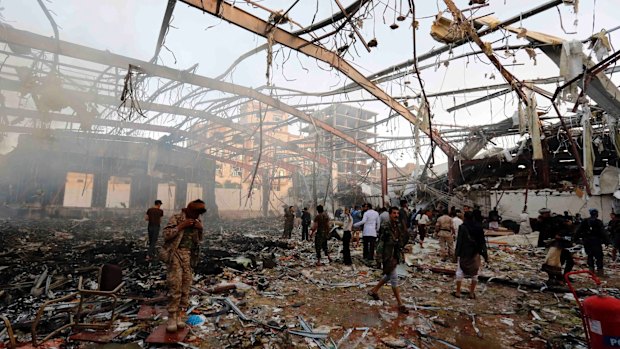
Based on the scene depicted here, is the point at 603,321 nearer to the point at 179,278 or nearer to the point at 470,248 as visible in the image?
the point at 470,248

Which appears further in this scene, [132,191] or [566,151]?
[132,191]

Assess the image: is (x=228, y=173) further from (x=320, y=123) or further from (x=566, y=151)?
(x=566, y=151)

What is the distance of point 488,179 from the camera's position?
50.7ft

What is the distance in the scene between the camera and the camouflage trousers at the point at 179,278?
363 cm

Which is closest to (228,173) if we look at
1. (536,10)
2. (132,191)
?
(132,191)

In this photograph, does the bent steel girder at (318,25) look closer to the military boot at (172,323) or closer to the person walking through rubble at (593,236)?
the military boot at (172,323)

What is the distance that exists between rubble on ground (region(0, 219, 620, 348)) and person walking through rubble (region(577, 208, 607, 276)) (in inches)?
17.9

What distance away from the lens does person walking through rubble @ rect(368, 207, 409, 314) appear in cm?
476

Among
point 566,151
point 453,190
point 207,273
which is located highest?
point 566,151

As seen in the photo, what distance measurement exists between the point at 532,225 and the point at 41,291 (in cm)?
1727

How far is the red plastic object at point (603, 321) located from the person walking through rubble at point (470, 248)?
2483 millimetres

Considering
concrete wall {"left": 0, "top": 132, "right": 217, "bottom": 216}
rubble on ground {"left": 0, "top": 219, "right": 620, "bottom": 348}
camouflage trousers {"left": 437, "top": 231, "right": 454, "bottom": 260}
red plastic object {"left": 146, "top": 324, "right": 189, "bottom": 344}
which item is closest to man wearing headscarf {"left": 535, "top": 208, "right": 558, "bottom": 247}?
rubble on ground {"left": 0, "top": 219, "right": 620, "bottom": 348}

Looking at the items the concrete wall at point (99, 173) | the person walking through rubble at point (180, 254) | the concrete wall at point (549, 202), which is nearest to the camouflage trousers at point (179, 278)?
the person walking through rubble at point (180, 254)

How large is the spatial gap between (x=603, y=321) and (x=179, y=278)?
4525 millimetres
